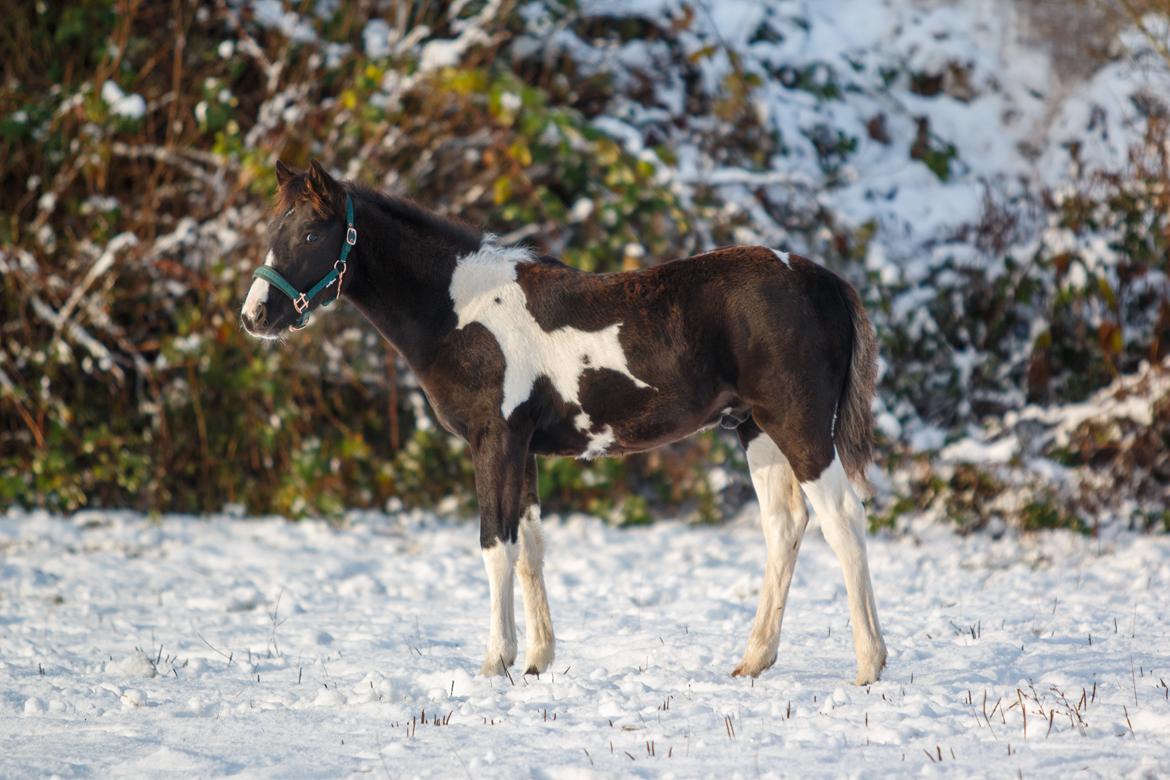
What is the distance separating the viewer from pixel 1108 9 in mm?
10023

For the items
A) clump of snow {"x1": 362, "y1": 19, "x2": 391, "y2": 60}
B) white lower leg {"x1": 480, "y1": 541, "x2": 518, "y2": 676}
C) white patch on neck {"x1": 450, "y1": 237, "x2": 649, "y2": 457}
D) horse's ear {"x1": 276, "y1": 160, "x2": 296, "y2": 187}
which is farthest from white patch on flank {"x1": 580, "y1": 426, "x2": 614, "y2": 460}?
clump of snow {"x1": 362, "y1": 19, "x2": 391, "y2": 60}

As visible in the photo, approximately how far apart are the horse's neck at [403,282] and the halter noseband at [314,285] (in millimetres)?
81

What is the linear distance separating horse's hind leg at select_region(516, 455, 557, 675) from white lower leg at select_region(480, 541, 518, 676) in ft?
0.33

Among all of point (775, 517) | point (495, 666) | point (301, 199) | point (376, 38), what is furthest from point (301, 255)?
point (376, 38)

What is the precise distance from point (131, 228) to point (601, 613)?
517 cm

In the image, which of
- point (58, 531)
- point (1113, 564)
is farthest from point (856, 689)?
point (58, 531)

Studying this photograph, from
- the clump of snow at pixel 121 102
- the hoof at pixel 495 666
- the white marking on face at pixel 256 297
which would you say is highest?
the clump of snow at pixel 121 102

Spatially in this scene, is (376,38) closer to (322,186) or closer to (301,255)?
(322,186)

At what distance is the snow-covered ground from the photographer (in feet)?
12.2

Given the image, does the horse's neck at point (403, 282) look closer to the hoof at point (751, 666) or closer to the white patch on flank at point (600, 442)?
the white patch on flank at point (600, 442)

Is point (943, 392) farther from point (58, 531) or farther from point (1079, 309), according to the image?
point (58, 531)

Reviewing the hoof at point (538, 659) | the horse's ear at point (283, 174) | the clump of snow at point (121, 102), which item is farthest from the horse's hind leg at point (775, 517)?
the clump of snow at point (121, 102)

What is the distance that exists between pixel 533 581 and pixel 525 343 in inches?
37.9

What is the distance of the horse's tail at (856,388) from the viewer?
4.68 metres
